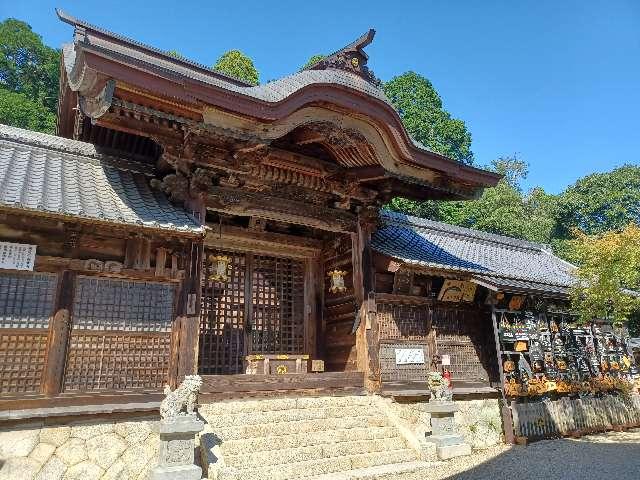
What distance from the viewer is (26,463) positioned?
20.2 ft

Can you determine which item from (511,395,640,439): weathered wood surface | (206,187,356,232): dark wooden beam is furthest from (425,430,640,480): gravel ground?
(206,187,356,232): dark wooden beam

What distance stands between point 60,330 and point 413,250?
8.34 metres

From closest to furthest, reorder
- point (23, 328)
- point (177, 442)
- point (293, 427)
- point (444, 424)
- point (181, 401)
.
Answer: point (177, 442) → point (181, 401) → point (23, 328) → point (293, 427) → point (444, 424)

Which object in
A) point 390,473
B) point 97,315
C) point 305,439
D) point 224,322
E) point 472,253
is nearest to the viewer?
point 390,473

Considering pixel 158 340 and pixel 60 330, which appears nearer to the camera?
pixel 60 330

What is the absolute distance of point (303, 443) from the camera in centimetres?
753

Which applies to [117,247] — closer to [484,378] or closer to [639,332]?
[484,378]

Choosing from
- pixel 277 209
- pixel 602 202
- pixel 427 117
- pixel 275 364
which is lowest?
pixel 275 364

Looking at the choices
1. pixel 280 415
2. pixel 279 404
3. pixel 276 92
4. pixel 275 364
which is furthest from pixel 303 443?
pixel 276 92

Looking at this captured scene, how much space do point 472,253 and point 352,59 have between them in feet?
28.5

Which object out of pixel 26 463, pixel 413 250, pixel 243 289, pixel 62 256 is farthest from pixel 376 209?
pixel 26 463

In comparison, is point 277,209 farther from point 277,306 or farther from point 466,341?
point 466,341

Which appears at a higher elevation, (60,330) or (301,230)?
(301,230)

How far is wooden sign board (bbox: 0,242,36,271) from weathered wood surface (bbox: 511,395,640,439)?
1043cm
